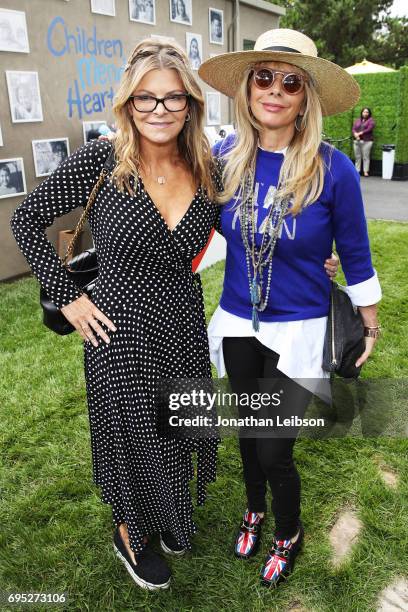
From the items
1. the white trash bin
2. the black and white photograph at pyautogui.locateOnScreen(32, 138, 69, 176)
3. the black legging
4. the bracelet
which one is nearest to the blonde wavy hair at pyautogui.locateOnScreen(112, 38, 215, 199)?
the black legging

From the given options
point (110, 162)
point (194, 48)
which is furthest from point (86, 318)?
point (194, 48)

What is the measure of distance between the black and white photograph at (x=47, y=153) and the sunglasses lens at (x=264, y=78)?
16.6 feet

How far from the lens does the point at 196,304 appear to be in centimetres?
200

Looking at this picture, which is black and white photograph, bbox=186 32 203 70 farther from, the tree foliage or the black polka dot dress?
the tree foliage

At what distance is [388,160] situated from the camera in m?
14.2

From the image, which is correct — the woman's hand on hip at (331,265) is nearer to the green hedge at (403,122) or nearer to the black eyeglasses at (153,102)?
the black eyeglasses at (153,102)

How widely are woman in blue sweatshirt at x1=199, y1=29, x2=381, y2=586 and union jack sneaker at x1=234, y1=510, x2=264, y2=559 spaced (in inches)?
6.7

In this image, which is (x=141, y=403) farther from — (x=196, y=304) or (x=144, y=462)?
(x=196, y=304)

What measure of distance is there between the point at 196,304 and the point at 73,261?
50 centimetres

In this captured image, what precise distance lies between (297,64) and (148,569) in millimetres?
1999

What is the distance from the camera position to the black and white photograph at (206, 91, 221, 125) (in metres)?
8.93

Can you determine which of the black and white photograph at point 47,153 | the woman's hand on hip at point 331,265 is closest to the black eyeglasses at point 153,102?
the woman's hand on hip at point 331,265

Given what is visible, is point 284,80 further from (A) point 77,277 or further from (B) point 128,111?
(A) point 77,277

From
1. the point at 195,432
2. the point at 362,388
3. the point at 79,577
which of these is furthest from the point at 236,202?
the point at 362,388
